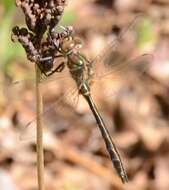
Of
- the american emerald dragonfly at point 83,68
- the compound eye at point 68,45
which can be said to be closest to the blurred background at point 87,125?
the american emerald dragonfly at point 83,68

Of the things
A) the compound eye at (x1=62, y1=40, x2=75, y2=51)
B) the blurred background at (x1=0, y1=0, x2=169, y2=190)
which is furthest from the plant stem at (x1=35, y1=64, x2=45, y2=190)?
the blurred background at (x1=0, y1=0, x2=169, y2=190)

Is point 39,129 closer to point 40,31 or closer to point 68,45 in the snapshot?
point 40,31

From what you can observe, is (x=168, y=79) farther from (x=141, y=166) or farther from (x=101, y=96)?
(x=141, y=166)

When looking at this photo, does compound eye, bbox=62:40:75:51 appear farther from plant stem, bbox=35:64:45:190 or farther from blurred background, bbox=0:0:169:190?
blurred background, bbox=0:0:169:190

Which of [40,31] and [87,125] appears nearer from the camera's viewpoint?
[40,31]

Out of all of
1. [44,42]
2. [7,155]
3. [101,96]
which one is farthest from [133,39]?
[44,42]

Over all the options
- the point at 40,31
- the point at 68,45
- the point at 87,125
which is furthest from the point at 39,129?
the point at 87,125
